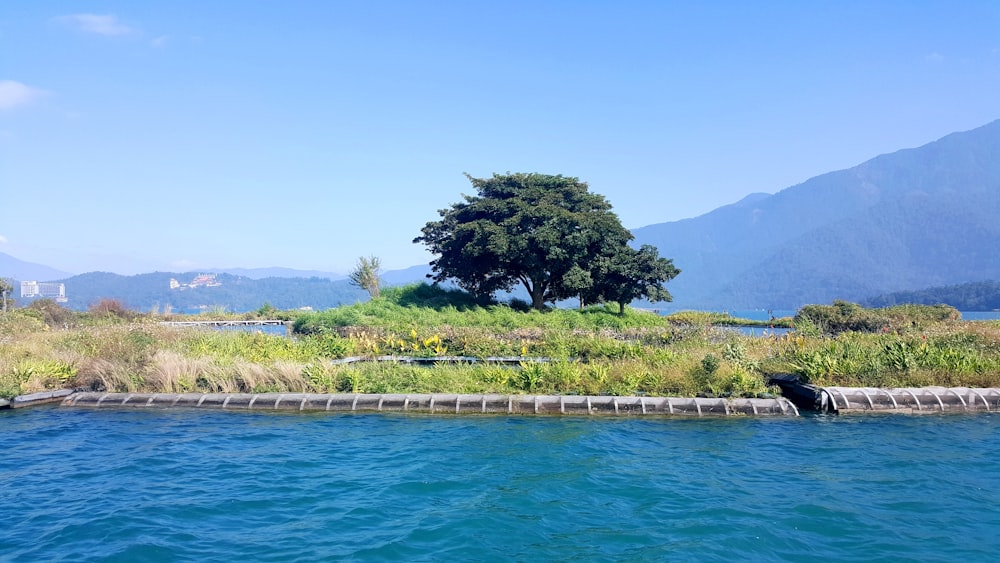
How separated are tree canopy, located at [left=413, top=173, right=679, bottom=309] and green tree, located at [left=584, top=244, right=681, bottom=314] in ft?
0.18

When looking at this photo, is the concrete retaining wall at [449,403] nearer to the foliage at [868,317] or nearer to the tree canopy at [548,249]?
the foliage at [868,317]

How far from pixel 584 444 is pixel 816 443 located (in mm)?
3900

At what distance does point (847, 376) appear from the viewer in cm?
1377

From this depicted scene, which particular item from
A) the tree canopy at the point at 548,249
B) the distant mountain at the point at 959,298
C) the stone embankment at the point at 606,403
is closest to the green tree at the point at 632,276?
the tree canopy at the point at 548,249

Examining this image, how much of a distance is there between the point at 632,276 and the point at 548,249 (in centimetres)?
506

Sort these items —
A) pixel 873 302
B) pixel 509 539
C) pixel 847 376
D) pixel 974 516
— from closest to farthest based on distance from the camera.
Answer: pixel 509 539 → pixel 974 516 → pixel 847 376 → pixel 873 302

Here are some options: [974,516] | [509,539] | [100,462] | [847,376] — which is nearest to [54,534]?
[100,462]

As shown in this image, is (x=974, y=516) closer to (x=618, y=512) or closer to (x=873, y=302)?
(x=618, y=512)

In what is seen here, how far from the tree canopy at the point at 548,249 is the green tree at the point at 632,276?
0.18ft

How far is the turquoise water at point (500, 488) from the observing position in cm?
667

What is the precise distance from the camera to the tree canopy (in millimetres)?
33594

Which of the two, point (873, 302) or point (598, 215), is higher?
point (598, 215)

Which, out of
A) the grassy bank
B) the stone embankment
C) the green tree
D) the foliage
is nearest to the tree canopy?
the green tree

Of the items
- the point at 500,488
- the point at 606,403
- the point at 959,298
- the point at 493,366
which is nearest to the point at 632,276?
the point at 493,366
